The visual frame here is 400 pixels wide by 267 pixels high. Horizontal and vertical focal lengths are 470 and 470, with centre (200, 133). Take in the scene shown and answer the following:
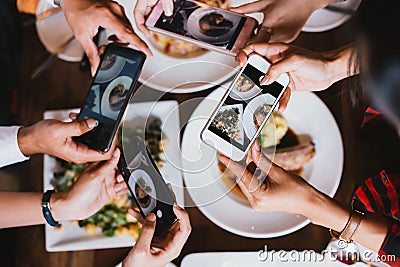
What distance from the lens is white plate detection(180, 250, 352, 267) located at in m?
0.95

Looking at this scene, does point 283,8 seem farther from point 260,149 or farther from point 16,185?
point 16,185

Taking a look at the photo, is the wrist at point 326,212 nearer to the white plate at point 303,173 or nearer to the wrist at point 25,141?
the white plate at point 303,173

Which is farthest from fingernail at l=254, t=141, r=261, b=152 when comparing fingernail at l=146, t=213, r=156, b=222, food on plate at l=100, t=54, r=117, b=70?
food on plate at l=100, t=54, r=117, b=70

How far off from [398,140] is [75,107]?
72 centimetres

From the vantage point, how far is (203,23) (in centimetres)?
96

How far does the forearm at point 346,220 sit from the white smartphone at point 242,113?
19 cm

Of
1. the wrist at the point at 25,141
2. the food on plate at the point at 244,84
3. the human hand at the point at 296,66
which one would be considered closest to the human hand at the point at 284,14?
the human hand at the point at 296,66

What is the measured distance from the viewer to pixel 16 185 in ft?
3.54

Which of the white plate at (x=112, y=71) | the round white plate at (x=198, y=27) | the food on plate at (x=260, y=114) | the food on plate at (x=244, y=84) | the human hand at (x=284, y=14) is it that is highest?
the human hand at (x=284, y=14)

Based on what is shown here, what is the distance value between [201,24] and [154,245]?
1.48 feet

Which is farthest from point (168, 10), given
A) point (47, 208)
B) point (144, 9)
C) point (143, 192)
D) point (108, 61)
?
point (47, 208)

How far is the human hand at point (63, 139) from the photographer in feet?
2.96

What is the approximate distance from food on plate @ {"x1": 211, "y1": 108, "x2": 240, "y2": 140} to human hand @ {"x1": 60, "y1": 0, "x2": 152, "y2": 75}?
26 centimetres

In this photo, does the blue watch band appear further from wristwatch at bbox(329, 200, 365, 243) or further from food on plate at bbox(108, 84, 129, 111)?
wristwatch at bbox(329, 200, 365, 243)
